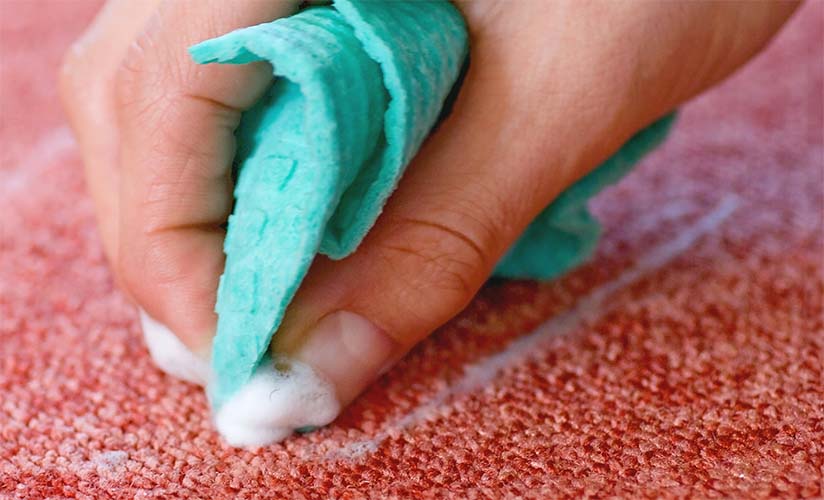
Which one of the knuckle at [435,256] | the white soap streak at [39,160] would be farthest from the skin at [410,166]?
the white soap streak at [39,160]

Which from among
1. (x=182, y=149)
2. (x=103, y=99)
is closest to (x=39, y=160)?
(x=103, y=99)

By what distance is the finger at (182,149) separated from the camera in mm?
411

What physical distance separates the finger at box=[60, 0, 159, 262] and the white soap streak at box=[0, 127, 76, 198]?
258mm

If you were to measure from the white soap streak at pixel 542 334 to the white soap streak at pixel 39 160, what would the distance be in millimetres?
436

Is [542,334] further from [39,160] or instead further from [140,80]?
[39,160]

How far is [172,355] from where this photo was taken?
479mm

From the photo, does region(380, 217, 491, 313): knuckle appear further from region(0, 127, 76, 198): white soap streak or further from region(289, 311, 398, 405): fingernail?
region(0, 127, 76, 198): white soap streak

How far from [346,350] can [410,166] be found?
0.31 ft

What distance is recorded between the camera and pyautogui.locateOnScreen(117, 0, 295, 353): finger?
1.35 feet

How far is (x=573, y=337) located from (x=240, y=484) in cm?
22

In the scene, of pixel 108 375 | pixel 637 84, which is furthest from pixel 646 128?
pixel 108 375

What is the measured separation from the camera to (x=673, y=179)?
2.50 feet

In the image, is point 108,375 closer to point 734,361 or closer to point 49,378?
point 49,378

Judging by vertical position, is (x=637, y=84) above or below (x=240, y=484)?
above
